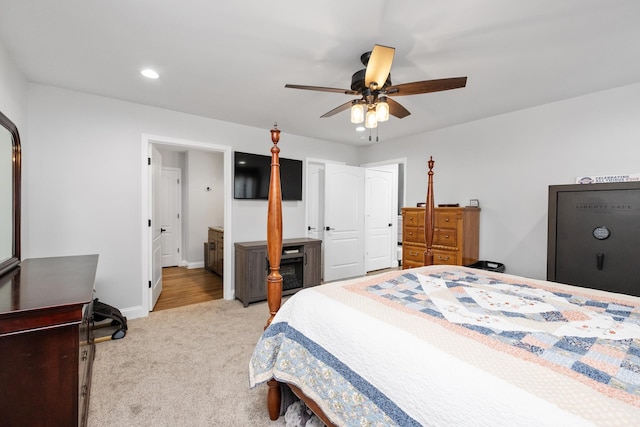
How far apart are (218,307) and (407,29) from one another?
3.50 m

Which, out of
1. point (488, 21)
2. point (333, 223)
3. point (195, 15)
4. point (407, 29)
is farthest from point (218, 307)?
point (488, 21)

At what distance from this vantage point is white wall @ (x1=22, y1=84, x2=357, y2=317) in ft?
9.02

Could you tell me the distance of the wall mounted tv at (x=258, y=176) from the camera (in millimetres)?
3914

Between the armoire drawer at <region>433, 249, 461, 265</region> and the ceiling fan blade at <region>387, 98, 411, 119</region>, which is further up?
the ceiling fan blade at <region>387, 98, 411, 119</region>

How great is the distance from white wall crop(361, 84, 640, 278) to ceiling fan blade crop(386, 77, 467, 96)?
1.95m

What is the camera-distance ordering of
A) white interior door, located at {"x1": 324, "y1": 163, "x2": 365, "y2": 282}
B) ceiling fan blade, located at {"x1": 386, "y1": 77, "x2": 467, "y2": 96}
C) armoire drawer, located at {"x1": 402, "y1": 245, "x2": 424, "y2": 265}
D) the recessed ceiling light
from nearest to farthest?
ceiling fan blade, located at {"x1": 386, "y1": 77, "x2": 467, "y2": 96} < the recessed ceiling light < armoire drawer, located at {"x1": 402, "y1": 245, "x2": 424, "y2": 265} < white interior door, located at {"x1": 324, "y1": 163, "x2": 365, "y2": 282}

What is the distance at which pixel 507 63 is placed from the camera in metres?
2.22

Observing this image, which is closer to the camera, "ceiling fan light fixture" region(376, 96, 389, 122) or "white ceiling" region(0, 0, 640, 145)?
"white ceiling" region(0, 0, 640, 145)

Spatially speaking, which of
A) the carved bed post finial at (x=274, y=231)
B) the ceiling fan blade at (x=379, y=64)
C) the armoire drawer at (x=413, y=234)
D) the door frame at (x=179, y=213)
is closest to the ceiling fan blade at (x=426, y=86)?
the ceiling fan blade at (x=379, y=64)

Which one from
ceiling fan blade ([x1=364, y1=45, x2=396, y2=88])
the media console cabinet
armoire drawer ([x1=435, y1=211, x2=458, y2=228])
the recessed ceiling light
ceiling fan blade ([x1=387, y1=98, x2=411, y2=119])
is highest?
the recessed ceiling light

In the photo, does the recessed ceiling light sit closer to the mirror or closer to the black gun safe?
the mirror

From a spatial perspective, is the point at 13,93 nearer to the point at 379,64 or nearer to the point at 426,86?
the point at 379,64

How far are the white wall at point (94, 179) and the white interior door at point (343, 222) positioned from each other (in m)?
2.17

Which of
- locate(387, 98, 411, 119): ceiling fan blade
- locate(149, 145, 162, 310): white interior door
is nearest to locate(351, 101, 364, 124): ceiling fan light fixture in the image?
locate(387, 98, 411, 119): ceiling fan blade
